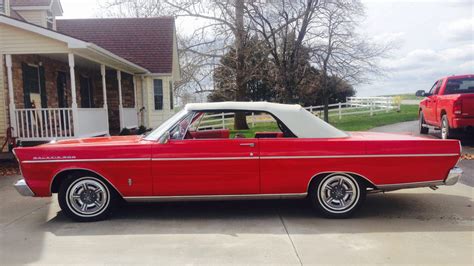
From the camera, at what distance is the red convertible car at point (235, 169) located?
5387 millimetres

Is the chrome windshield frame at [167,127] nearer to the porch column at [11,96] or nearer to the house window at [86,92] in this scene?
the porch column at [11,96]

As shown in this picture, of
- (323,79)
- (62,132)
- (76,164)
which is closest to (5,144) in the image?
(62,132)

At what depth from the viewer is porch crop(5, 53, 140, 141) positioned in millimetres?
11672

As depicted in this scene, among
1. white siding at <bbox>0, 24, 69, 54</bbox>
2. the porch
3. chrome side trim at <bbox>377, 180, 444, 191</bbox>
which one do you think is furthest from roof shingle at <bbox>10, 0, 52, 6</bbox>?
chrome side trim at <bbox>377, 180, 444, 191</bbox>

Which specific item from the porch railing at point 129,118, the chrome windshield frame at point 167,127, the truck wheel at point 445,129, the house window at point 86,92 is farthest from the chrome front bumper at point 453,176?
the house window at point 86,92

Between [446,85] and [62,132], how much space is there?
11301 millimetres

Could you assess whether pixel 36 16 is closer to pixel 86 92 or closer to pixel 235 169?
pixel 86 92

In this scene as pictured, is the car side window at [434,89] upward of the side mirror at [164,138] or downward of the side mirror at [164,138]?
upward

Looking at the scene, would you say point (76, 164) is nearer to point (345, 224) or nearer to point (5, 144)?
point (345, 224)

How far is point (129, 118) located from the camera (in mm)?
17781

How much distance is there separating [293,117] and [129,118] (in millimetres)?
13223

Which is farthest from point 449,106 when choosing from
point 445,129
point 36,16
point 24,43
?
point 36,16

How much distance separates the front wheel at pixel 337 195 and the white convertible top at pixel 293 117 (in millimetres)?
586

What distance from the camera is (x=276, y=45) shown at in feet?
71.6
